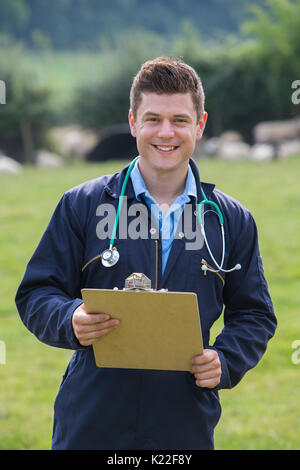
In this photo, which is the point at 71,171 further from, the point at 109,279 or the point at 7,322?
the point at 109,279

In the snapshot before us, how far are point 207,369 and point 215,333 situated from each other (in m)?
4.75

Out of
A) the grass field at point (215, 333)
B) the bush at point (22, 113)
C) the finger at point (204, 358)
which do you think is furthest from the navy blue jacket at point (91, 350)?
the bush at point (22, 113)

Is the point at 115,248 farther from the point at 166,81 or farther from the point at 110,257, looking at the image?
the point at 166,81

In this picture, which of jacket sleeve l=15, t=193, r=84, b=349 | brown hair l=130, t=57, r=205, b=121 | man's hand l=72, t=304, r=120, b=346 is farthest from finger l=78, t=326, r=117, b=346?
brown hair l=130, t=57, r=205, b=121

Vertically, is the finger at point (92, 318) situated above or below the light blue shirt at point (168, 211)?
below

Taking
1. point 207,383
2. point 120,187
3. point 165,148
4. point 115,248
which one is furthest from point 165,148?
point 207,383

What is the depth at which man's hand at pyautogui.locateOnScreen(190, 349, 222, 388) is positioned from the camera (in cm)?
241

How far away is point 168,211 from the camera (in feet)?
8.75

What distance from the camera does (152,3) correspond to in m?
75.6

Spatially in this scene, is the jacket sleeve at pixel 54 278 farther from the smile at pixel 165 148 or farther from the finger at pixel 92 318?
the smile at pixel 165 148

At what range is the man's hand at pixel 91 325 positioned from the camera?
90.4 inches

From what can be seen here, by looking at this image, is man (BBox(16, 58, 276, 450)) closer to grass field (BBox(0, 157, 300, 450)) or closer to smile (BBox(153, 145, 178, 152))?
smile (BBox(153, 145, 178, 152))

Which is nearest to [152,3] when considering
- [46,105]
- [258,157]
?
[46,105]

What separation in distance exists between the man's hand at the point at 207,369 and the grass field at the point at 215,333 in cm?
263
